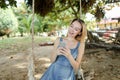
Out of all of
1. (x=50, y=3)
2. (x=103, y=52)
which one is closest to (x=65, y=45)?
(x=50, y=3)

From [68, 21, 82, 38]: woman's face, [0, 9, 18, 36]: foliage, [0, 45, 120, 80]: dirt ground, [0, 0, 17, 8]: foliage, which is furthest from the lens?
[0, 9, 18, 36]: foliage

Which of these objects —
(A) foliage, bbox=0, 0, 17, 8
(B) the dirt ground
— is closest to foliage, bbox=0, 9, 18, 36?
(B) the dirt ground

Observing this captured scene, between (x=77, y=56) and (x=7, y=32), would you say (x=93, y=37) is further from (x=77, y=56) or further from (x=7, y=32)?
(x=7, y=32)

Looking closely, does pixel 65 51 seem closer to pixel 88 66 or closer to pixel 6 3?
pixel 6 3

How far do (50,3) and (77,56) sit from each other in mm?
3887

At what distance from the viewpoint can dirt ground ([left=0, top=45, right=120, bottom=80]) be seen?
5.37 meters

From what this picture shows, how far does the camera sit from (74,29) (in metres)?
2.84

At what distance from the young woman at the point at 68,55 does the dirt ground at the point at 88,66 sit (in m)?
2.27

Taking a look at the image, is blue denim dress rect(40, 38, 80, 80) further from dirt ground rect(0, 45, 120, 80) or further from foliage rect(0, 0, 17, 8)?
foliage rect(0, 0, 17, 8)

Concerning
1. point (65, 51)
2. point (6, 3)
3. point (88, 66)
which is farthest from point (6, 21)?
point (65, 51)

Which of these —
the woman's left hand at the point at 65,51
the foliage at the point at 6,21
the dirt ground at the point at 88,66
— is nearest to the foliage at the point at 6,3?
the dirt ground at the point at 88,66

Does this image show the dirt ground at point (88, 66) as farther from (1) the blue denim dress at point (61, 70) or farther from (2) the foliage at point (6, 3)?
(1) the blue denim dress at point (61, 70)

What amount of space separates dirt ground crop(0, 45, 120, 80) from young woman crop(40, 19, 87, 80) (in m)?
2.27

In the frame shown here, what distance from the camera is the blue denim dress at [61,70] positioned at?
8.96 ft
